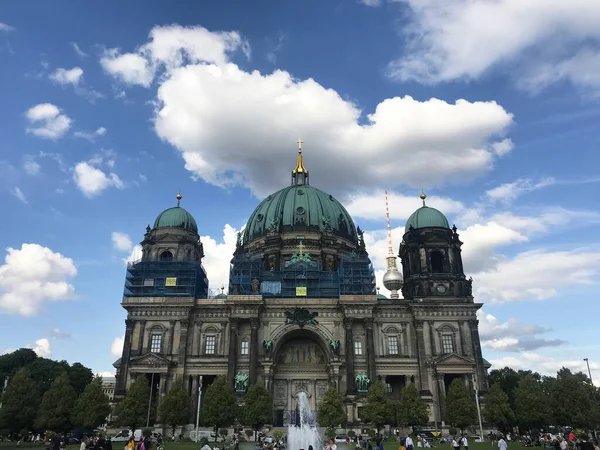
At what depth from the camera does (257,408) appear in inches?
2179

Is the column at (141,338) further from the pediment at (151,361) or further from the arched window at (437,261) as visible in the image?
the arched window at (437,261)

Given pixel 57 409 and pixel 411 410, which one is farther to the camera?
pixel 57 409

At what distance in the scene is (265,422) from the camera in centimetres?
5606

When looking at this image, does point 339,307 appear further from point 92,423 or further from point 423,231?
point 92,423

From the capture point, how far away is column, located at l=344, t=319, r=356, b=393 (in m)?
61.8

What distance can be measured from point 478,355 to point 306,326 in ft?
71.4

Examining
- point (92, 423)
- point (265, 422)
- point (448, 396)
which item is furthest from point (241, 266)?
point (448, 396)

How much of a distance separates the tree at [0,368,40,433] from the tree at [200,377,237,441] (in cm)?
1954

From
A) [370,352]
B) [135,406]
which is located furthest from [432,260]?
[135,406]

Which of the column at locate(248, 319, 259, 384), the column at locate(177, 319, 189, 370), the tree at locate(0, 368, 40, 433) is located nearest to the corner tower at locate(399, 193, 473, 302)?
the column at locate(248, 319, 259, 384)

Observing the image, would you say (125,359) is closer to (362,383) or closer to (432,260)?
(362,383)

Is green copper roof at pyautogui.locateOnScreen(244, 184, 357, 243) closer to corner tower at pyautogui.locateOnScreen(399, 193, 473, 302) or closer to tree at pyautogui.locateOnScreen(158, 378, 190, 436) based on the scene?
corner tower at pyautogui.locateOnScreen(399, 193, 473, 302)

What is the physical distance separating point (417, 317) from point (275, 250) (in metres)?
24.0

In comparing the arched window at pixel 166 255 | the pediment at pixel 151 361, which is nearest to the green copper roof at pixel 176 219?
the arched window at pixel 166 255
